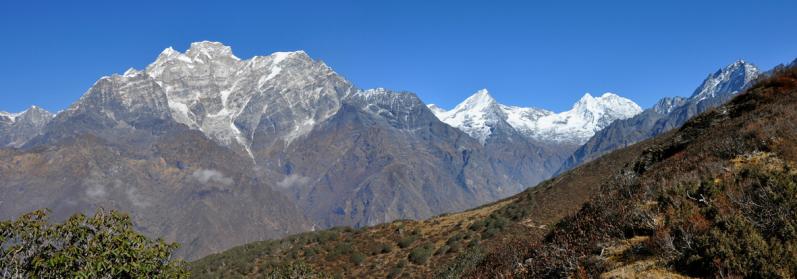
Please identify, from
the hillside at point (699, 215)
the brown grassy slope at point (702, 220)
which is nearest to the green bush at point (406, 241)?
the hillside at point (699, 215)

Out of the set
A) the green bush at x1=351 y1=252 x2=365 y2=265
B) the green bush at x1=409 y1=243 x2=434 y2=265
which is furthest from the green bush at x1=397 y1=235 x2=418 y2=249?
the green bush at x1=351 y1=252 x2=365 y2=265

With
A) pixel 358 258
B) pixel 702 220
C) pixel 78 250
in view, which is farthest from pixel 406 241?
pixel 702 220

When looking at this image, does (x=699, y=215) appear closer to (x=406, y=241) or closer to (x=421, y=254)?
(x=421, y=254)

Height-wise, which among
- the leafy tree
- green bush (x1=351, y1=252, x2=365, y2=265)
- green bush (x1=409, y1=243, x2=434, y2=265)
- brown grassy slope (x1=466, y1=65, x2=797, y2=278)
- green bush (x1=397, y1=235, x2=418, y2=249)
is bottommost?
brown grassy slope (x1=466, y1=65, x2=797, y2=278)

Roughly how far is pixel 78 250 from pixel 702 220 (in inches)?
632

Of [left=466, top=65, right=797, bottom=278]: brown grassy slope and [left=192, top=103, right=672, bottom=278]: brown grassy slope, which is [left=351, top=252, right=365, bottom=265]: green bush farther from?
[left=466, top=65, right=797, bottom=278]: brown grassy slope

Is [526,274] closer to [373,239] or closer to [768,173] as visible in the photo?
[768,173]

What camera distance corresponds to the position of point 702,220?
1126 centimetres

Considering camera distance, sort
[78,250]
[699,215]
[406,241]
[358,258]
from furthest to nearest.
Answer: [406,241] < [358,258] < [78,250] < [699,215]

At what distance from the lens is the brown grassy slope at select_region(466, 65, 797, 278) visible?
931cm

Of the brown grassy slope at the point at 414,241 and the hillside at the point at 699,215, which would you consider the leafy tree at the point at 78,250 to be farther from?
the brown grassy slope at the point at 414,241

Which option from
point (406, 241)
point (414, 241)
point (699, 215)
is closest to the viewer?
point (699, 215)

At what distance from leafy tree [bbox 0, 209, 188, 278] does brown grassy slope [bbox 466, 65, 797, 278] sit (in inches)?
405

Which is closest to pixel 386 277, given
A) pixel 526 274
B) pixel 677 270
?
pixel 526 274
